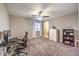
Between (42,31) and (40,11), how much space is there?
1.19 ft

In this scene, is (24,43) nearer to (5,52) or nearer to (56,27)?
(5,52)

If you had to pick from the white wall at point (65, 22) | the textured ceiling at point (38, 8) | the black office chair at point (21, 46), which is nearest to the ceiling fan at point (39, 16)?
the textured ceiling at point (38, 8)

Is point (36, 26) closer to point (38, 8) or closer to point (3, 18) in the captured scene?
point (38, 8)

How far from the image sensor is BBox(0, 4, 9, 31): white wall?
2.00 metres

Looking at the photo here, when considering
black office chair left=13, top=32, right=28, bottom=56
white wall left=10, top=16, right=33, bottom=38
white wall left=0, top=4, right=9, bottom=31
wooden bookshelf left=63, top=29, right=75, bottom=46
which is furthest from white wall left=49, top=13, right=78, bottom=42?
white wall left=0, top=4, right=9, bottom=31

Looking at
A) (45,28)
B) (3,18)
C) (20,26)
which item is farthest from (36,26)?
(3,18)

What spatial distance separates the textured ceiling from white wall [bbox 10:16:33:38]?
102mm

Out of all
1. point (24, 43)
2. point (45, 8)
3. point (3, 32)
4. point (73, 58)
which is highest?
point (45, 8)

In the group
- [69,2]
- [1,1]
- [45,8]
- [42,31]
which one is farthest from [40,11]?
[1,1]

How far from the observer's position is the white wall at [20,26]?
2.05 metres

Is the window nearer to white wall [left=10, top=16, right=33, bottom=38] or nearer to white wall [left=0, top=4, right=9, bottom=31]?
white wall [left=10, top=16, right=33, bottom=38]

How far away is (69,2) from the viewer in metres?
A: 2.02

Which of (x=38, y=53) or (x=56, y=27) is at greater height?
(x=56, y=27)

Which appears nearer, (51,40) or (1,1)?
(1,1)
